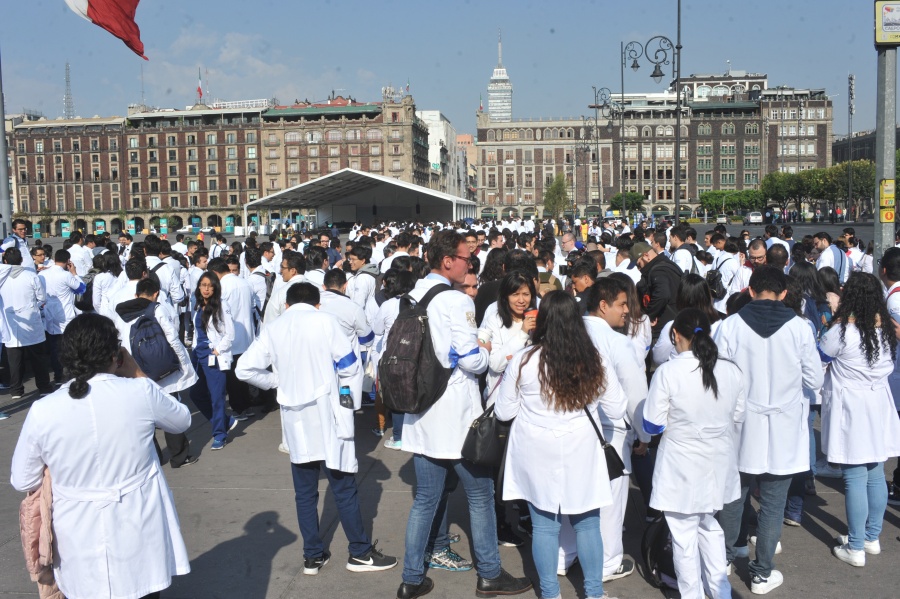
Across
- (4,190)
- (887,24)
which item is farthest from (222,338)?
(887,24)

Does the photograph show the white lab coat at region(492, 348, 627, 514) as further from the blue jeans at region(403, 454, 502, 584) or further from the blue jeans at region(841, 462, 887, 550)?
the blue jeans at region(841, 462, 887, 550)

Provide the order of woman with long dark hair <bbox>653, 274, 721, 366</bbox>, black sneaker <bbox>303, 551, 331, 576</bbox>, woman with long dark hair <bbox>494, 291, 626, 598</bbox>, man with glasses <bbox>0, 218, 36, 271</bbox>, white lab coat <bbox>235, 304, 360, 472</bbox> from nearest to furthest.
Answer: woman with long dark hair <bbox>494, 291, 626, 598</bbox> → white lab coat <bbox>235, 304, 360, 472</bbox> → black sneaker <bbox>303, 551, 331, 576</bbox> → woman with long dark hair <bbox>653, 274, 721, 366</bbox> → man with glasses <bbox>0, 218, 36, 271</bbox>

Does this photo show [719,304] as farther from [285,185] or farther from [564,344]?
[285,185]

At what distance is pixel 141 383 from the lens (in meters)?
3.25

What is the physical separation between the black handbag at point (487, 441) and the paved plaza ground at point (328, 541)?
2.95 ft

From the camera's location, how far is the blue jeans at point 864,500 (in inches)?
187

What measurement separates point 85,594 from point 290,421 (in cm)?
163

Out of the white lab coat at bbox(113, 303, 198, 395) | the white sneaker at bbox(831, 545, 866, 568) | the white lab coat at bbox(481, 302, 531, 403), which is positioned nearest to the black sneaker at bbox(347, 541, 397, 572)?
the white lab coat at bbox(481, 302, 531, 403)

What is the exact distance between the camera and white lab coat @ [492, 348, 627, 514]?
3822 millimetres

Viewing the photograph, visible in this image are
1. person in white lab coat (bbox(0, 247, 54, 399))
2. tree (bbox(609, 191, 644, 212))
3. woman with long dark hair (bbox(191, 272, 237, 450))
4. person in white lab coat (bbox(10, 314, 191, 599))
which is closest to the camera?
person in white lab coat (bbox(10, 314, 191, 599))

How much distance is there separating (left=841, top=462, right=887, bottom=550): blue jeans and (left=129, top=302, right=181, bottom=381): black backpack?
16.1ft

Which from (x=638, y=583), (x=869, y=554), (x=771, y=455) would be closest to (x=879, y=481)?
(x=869, y=554)

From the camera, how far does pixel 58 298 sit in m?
9.85

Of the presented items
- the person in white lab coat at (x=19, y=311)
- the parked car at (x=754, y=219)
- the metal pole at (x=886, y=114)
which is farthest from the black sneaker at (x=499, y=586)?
the parked car at (x=754, y=219)
